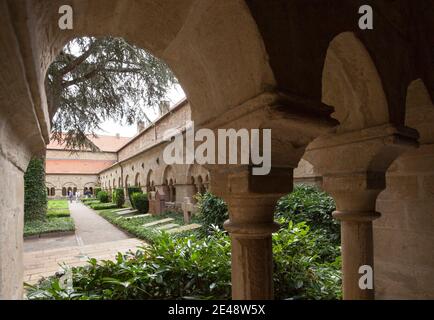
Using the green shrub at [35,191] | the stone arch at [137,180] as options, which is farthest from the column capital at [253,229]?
the stone arch at [137,180]

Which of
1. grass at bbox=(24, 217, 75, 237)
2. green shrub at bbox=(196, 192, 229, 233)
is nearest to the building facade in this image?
green shrub at bbox=(196, 192, 229, 233)

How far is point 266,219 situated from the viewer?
1.41 meters

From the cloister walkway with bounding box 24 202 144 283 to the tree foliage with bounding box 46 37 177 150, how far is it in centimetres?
267

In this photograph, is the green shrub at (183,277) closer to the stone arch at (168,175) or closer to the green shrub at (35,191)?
the green shrub at (35,191)

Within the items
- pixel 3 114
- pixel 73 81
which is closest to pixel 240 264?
pixel 3 114

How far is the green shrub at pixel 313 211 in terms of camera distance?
4648 mm

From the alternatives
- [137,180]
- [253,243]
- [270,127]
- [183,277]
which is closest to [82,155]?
[137,180]

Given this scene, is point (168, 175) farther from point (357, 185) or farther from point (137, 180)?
point (357, 185)

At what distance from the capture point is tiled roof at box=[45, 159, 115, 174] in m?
33.7

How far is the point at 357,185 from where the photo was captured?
182cm

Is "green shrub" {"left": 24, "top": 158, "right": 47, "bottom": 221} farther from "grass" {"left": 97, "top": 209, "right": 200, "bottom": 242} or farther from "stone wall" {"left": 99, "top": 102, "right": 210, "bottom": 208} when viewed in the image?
"stone wall" {"left": 99, "top": 102, "right": 210, "bottom": 208}

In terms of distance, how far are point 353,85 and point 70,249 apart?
6.31 m

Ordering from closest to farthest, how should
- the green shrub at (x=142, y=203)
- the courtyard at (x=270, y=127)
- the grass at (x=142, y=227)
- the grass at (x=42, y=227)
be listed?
the courtyard at (x=270, y=127) < the grass at (x=142, y=227) < the grass at (x=42, y=227) < the green shrub at (x=142, y=203)

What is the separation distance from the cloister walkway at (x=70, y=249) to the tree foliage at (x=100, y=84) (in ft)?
8.76
